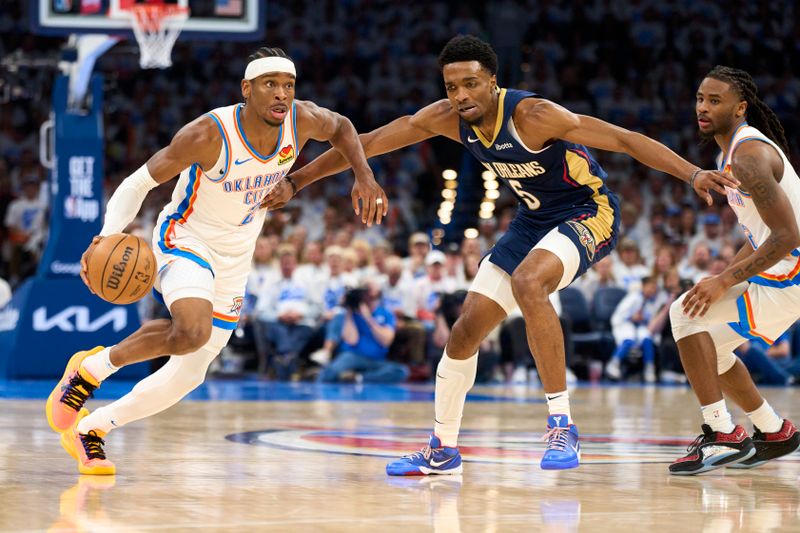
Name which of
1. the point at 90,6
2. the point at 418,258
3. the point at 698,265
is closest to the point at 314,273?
the point at 418,258

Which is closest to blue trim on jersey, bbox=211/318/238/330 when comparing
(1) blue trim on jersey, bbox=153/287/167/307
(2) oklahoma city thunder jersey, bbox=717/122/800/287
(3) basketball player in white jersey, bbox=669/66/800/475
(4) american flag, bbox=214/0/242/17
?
(1) blue trim on jersey, bbox=153/287/167/307

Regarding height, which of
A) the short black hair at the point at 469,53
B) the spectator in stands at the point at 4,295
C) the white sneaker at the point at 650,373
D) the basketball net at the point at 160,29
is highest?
the basketball net at the point at 160,29

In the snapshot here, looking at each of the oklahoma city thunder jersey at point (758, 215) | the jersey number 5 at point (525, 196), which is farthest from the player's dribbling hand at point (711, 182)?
the jersey number 5 at point (525, 196)

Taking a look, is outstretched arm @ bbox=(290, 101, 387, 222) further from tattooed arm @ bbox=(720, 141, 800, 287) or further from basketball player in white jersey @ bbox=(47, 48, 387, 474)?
tattooed arm @ bbox=(720, 141, 800, 287)

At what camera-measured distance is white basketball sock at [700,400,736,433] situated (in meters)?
5.59

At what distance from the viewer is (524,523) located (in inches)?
155

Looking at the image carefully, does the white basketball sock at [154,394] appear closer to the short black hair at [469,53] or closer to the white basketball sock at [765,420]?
the short black hair at [469,53]

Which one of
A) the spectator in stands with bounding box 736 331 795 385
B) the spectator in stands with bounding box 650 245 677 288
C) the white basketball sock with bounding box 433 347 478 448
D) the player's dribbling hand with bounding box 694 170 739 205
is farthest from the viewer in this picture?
the spectator in stands with bounding box 650 245 677 288

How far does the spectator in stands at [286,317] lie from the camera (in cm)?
1285

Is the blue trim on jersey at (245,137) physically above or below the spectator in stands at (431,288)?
above

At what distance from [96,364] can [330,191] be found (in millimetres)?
12342

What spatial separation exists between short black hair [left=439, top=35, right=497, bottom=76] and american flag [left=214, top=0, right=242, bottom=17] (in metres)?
6.15

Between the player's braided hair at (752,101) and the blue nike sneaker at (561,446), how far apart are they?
1.78 metres

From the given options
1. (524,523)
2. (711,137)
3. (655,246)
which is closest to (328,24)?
(655,246)
